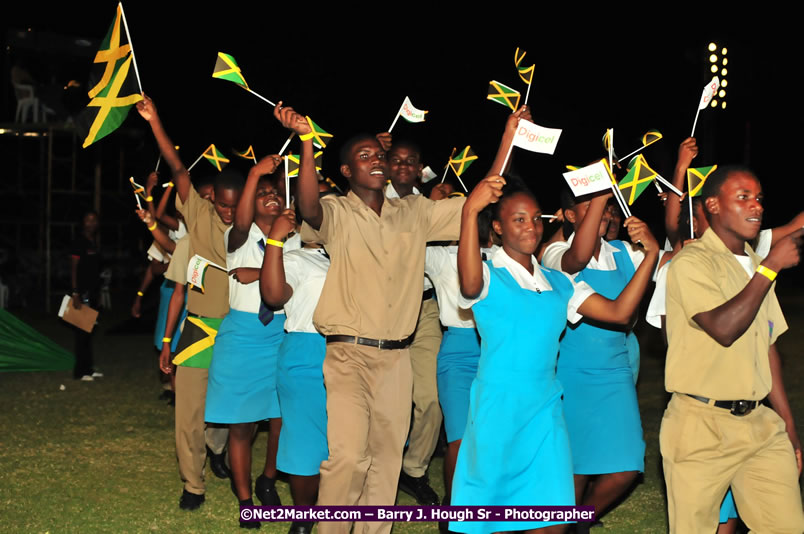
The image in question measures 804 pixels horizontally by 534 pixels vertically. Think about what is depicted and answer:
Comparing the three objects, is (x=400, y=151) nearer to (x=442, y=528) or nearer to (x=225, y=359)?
(x=225, y=359)

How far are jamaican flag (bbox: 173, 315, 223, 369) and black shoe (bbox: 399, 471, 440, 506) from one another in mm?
1662

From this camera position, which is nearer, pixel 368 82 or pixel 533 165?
pixel 368 82

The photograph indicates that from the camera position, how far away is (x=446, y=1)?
2605cm

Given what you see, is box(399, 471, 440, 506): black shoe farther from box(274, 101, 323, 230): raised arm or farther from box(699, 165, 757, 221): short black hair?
box(699, 165, 757, 221): short black hair

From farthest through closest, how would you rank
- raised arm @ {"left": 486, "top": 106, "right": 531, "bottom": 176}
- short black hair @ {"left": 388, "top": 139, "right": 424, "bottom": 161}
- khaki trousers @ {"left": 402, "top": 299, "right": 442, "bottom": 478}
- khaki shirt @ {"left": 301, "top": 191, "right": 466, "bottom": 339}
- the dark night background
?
1. the dark night background
2. short black hair @ {"left": 388, "top": 139, "right": 424, "bottom": 161}
3. khaki trousers @ {"left": 402, "top": 299, "right": 442, "bottom": 478}
4. khaki shirt @ {"left": 301, "top": 191, "right": 466, "bottom": 339}
5. raised arm @ {"left": 486, "top": 106, "right": 531, "bottom": 176}

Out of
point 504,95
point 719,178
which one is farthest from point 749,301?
point 504,95

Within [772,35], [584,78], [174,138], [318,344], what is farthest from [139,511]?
[772,35]

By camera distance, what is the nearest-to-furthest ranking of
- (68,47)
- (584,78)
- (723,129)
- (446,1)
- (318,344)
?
(318,344) → (68,47) → (446,1) → (584,78) → (723,129)

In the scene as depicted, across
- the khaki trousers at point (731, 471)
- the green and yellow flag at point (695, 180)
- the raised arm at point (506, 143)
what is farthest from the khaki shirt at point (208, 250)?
the khaki trousers at point (731, 471)

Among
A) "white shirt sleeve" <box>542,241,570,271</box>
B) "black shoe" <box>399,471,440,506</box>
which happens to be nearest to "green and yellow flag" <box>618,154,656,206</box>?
"white shirt sleeve" <box>542,241,570,271</box>

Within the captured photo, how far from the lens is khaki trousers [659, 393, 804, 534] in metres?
4.07

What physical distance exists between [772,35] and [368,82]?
12140mm

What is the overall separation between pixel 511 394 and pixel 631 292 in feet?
2.61

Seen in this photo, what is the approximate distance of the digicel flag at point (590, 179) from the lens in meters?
4.55
